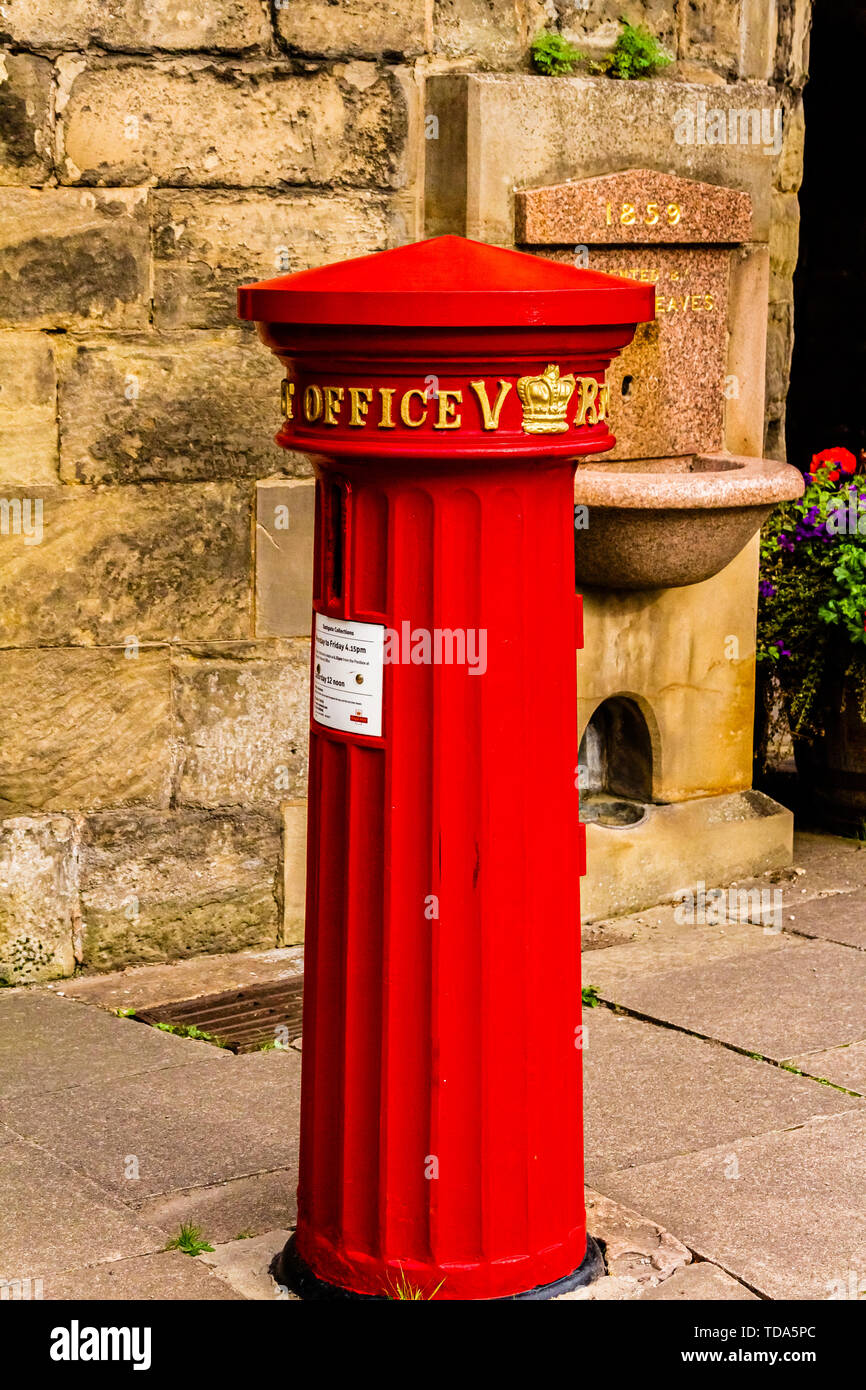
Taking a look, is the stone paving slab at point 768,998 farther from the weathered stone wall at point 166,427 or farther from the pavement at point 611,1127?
the weathered stone wall at point 166,427

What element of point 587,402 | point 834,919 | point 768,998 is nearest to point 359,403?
point 587,402

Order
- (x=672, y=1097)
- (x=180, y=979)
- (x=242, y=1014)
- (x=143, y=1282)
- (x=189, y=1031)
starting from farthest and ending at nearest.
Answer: (x=180, y=979)
(x=242, y=1014)
(x=189, y=1031)
(x=672, y=1097)
(x=143, y=1282)

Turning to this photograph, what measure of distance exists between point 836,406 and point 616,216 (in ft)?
10.6

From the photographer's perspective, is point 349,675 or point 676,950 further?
point 676,950

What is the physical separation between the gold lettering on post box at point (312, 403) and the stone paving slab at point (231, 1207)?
5.04 ft

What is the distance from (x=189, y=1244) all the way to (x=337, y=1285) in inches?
14.8

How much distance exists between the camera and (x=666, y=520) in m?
5.14

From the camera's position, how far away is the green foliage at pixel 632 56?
211 inches

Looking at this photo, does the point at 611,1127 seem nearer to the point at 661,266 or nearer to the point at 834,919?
the point at 834,919

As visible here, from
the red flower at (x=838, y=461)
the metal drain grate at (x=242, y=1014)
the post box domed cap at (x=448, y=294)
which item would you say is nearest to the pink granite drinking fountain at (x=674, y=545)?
the red flower at (x=838, y=461)

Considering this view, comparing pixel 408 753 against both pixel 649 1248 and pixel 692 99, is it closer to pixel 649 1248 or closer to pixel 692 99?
pixel 649 1248

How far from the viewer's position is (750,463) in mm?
5641

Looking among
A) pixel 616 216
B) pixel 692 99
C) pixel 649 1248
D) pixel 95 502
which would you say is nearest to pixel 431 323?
pixel 649 1248

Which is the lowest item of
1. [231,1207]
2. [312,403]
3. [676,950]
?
[676,950]
